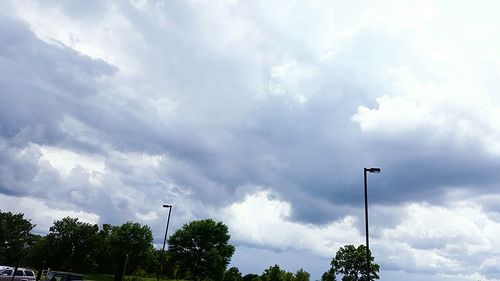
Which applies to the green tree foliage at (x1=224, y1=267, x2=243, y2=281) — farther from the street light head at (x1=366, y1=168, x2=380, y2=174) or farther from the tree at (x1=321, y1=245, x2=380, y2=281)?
the street light head at (x1=366, y1=168, x2=380, y2=174)

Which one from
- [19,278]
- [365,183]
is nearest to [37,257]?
[19,278]

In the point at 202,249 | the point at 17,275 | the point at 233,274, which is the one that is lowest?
the point at 17,275

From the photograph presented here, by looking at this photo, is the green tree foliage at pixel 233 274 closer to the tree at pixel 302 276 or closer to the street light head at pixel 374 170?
the tree at pixel 302 276

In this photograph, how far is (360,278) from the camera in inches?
2149

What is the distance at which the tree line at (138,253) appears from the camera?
64606mm

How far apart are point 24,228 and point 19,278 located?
71.7 m

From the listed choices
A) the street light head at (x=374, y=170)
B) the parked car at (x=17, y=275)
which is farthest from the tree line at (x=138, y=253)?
the street light head at (x=374, y=170)

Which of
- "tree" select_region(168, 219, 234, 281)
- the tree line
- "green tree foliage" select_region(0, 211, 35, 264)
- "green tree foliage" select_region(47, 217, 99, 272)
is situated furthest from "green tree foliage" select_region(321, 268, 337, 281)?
"green tree foliage" select_region(0, 211, 35, 264)

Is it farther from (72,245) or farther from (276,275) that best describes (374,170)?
(72,245)

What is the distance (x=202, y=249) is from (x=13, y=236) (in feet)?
173

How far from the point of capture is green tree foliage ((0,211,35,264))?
288ft

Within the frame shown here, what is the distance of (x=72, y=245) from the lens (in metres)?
82.7

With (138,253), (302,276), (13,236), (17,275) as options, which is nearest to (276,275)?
(302,276)

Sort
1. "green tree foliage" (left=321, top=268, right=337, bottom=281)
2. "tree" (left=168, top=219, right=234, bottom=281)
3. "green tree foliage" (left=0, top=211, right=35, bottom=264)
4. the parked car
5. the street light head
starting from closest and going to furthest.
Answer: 1. the street light head
2. the parked car
3. "green tree foliage" (left=321, top=268, right=337, bottom=281)
4. "tree" (left=168, top=219, right=234, bottom=281)
5. "green tree foliage" (left=0, top=211, right=35, bottom=264)
